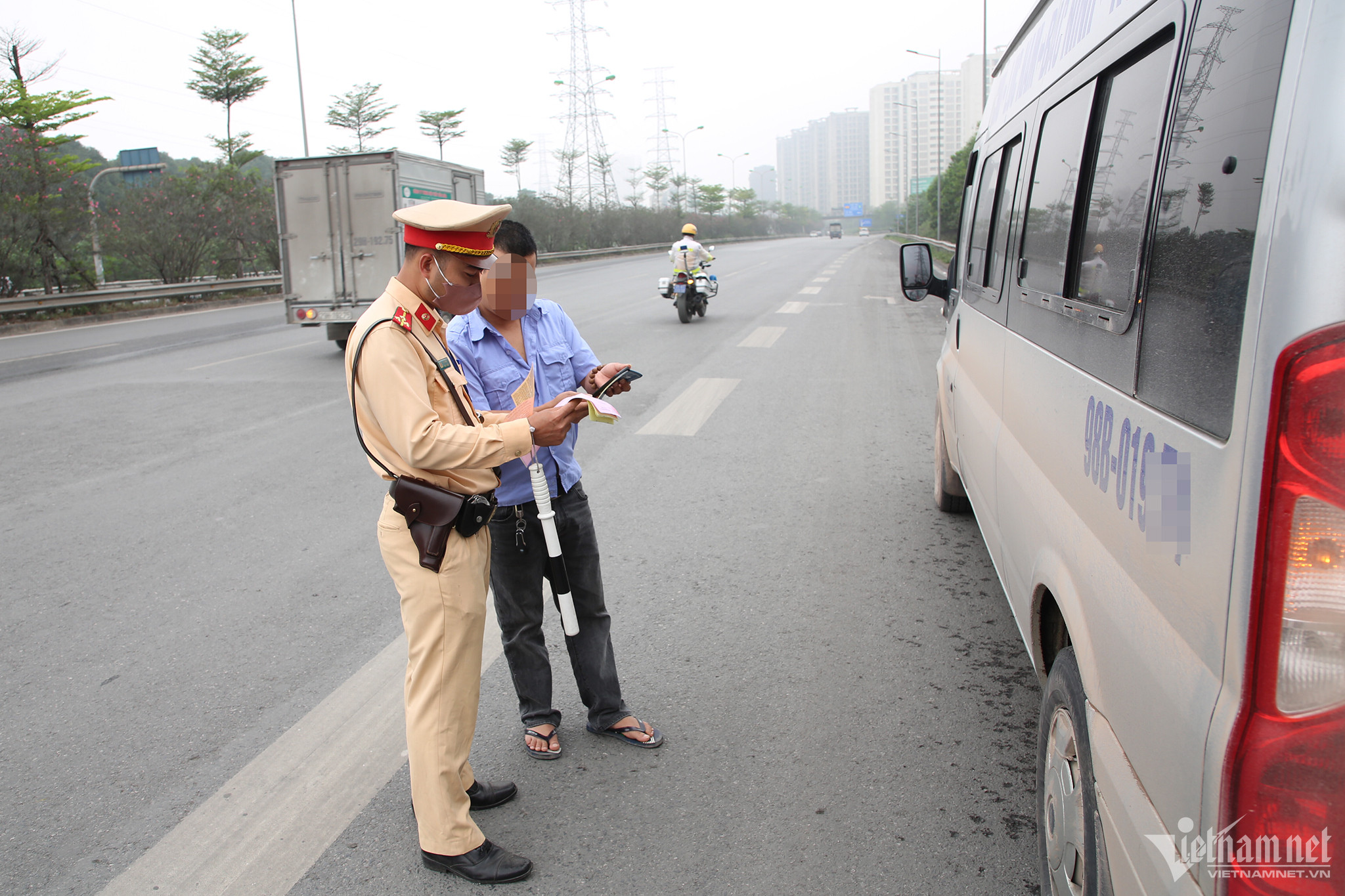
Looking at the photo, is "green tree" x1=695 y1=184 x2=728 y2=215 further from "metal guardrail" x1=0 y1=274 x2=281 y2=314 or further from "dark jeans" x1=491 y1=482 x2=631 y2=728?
"dark jeans" x1=491 y1=482 x2=631 y2=728

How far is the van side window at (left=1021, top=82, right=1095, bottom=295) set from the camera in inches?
96.2

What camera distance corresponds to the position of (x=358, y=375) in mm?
2312

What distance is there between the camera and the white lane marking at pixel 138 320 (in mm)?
18016

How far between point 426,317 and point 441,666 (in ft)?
3.04

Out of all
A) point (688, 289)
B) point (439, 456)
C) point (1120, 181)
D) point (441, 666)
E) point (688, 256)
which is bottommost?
point (441, 666)

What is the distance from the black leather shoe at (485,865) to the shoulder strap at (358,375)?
→ 1062mm

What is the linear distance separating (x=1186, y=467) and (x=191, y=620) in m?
4.26

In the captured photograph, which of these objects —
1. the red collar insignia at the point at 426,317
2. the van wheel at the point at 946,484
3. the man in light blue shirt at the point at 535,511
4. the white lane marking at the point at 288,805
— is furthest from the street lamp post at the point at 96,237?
the red collar insignia at the point at 426,317

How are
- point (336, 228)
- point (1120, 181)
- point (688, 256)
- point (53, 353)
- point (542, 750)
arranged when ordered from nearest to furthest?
1. point (1120, 181)
2. point (542, 750)
3. point (336, 228)
4. point (53, 353)
5. point (688, 256)

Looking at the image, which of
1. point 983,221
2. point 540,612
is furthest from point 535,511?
point 983,221

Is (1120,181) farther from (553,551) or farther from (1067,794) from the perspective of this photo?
(553,551)

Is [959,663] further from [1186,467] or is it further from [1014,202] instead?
[1186,467]

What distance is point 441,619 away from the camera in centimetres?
243

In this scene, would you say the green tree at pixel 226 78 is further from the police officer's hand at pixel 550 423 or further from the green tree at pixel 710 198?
the green tree at pixel 710 198
